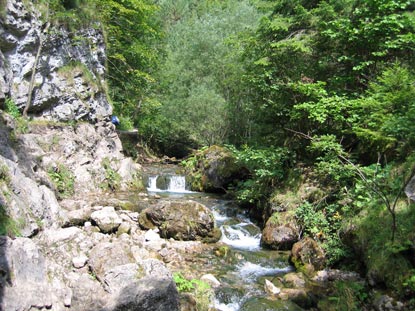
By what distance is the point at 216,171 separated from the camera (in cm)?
1499

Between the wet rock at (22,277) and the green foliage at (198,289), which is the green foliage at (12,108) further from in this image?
the green foliage at (198,289)

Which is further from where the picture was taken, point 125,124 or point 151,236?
point 125,124

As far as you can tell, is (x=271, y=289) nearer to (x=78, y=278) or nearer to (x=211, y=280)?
(x=211, y=280)

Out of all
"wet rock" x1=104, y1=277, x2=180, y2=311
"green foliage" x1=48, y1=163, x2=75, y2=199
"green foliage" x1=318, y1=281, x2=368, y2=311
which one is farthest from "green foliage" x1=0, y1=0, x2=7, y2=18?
"green foliage" x1=318, y1=281, x2=368, y2=311

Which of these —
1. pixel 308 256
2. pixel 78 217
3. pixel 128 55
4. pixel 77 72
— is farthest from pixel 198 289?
pixel 128 55

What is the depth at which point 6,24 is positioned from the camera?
10477 millimetres

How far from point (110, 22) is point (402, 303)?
1853 cm

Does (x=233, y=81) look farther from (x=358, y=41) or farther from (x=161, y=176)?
(x=358, y=41)

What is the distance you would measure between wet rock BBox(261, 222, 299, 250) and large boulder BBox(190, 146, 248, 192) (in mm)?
5203

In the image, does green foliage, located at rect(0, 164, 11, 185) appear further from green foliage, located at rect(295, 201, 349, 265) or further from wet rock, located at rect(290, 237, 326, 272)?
green foliage, located at rect(295, 201, 349, 265)

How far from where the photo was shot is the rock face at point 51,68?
35.4ft

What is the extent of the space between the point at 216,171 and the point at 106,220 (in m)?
6.91

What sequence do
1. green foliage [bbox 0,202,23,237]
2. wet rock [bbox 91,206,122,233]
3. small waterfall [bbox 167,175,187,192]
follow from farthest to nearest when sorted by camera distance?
small waterfall [bbox 167,175,187,192] < wet rock [bbox 91,206,122,233] < green foliage [bbox 0,202,23,237]

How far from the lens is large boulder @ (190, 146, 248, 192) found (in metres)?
14.5
